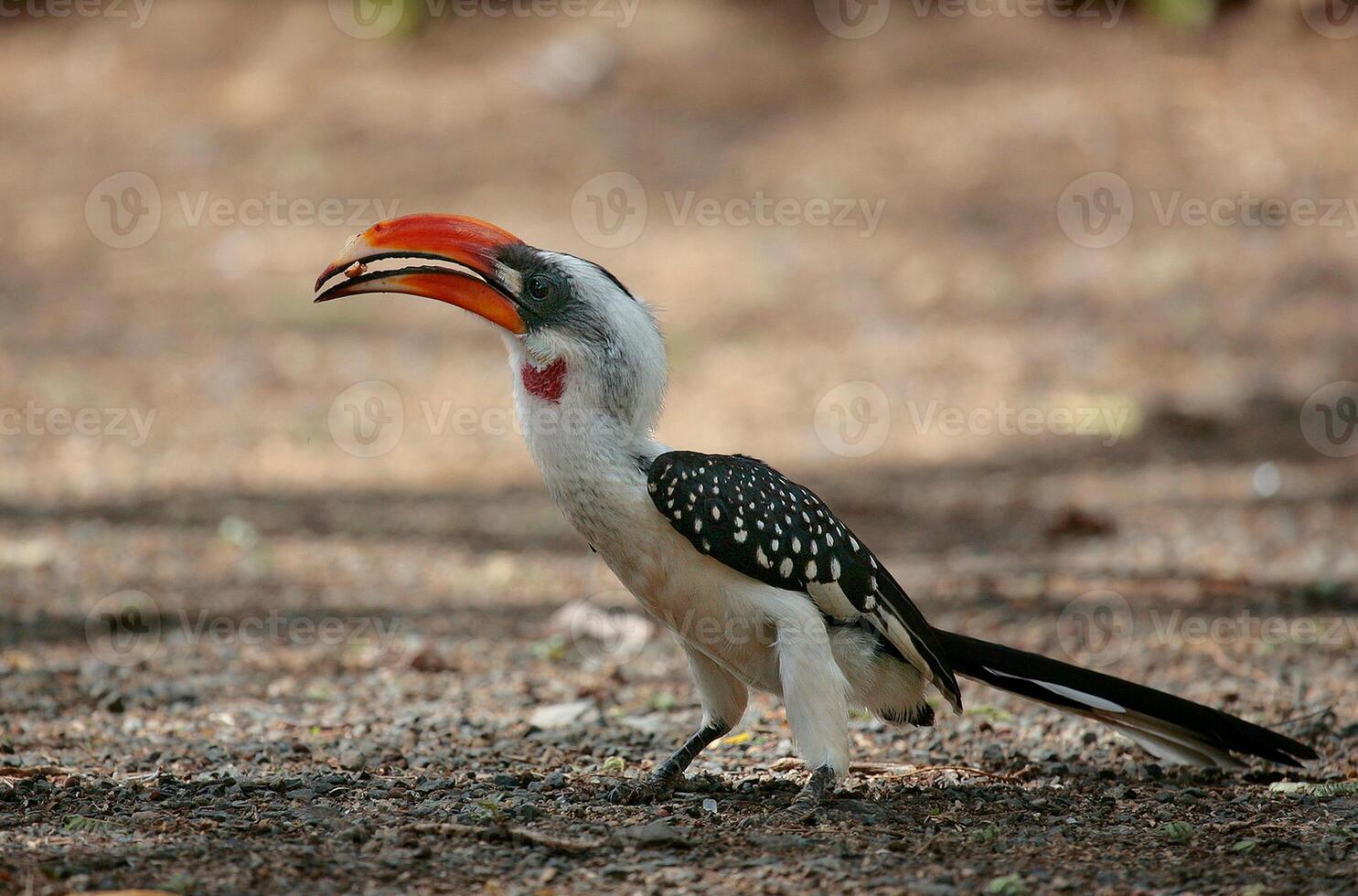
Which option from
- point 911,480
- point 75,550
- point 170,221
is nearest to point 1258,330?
point 911,480

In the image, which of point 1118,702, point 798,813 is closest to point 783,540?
point 798,813

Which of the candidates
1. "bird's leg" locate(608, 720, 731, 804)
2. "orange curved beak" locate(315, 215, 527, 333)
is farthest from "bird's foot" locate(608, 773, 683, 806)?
"orange curved beak" locate(315, 215, 527, 333)

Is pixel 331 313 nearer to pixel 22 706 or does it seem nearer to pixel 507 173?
pixel 507 173

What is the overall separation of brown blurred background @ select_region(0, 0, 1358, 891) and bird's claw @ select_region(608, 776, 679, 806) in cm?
154

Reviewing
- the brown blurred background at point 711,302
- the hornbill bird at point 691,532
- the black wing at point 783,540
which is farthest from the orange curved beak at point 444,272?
the brown blurred background at point 711,302

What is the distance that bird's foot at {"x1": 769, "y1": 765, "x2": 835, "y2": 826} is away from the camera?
3961 mm

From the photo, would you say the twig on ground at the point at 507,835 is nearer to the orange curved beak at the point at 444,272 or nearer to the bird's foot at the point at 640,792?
the bird's foot at the point at 640,792

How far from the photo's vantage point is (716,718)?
461cm

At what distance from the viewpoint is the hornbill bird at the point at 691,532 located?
4.23 m

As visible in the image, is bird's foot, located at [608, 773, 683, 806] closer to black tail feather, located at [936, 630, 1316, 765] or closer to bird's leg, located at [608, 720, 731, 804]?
bird's leg, located at [608, 720, 731, 804]

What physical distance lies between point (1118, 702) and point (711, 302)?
8.37 m

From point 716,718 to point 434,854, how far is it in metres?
1.26

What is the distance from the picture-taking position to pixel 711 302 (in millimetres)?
12617

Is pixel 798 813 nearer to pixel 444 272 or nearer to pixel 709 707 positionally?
pixel 709 707
